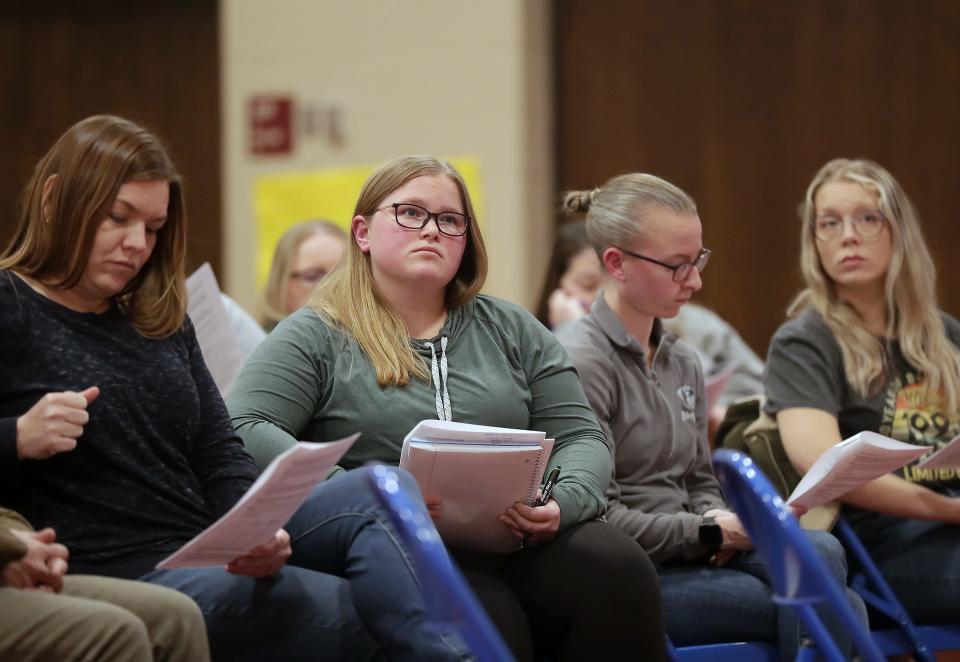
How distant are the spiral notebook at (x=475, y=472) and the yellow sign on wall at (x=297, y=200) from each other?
A: 289 centimetres

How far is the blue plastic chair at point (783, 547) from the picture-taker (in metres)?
1.38

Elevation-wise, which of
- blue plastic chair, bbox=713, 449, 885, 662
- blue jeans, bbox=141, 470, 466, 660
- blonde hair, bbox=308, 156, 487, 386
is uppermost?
blonde hair, bbox=308, 156, 487, 386

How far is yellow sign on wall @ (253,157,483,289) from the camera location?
15.8 feet

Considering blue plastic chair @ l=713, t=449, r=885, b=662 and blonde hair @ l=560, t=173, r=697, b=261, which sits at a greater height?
blonde hair @ l=560, t=173, r=697, b=261

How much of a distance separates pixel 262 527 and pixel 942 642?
1.51 metres

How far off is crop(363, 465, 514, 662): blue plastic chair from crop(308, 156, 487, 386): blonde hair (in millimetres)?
799

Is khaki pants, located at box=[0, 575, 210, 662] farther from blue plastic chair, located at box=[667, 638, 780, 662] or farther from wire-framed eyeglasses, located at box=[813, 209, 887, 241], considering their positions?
wire-framed eyeglasses, located at box=[813, 209, 887, 241]

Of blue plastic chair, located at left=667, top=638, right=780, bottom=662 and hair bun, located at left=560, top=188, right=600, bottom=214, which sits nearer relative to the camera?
blue plastic chair, located at left=667, top=638, right=780, bottom=662

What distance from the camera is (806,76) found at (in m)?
4.69

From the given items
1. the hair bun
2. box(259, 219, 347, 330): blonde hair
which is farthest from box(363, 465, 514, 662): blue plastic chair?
box(259, 219, 347, 330): blonde hair

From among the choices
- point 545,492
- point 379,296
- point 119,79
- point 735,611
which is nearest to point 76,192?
point 379,296

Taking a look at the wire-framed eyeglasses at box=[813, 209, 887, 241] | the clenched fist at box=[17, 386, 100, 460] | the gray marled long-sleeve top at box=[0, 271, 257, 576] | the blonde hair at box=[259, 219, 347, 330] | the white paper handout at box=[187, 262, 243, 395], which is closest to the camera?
the clenched fist at box=[17, 386, 100, 460]

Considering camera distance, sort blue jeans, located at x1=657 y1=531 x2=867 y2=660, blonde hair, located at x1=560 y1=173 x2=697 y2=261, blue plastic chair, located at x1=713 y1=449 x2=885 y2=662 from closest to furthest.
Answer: blue plastic chair, located at x1=713 y1=449 x2=885 y2=662
blue jeans, located at x1=657 y1=531 x2=867 y2=660
blonde hair, located at x1=560 y1=173 x2=697 y2=261

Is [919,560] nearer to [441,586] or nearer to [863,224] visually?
[863,224]
